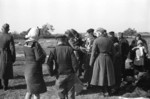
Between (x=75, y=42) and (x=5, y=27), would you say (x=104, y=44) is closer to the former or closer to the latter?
(x=75, y=42)

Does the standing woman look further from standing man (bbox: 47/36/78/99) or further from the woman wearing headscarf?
the woman wearing headscarf

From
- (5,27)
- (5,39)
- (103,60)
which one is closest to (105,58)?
(103,60)

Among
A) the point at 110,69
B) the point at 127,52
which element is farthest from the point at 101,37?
the point at 127,52

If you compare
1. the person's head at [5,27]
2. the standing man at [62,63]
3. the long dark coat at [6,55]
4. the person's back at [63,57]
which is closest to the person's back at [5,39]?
the long dark coat at [6,55]

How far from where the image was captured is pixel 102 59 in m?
7.12

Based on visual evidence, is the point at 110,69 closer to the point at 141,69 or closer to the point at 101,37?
the point at 101,37

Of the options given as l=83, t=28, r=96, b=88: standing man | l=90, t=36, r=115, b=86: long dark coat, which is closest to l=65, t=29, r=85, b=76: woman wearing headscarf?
l=83, t=28, r=96, b=88: standing man

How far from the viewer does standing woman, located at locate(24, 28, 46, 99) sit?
5387 mm

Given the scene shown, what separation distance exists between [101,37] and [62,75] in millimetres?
2062

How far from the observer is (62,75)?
5.60 metres

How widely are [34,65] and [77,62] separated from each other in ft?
3.12

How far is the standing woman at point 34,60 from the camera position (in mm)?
5387

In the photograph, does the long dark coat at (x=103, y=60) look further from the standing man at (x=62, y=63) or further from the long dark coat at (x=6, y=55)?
the long dark coat at (x=6, y=55)

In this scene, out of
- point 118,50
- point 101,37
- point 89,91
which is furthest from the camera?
point 118,50
